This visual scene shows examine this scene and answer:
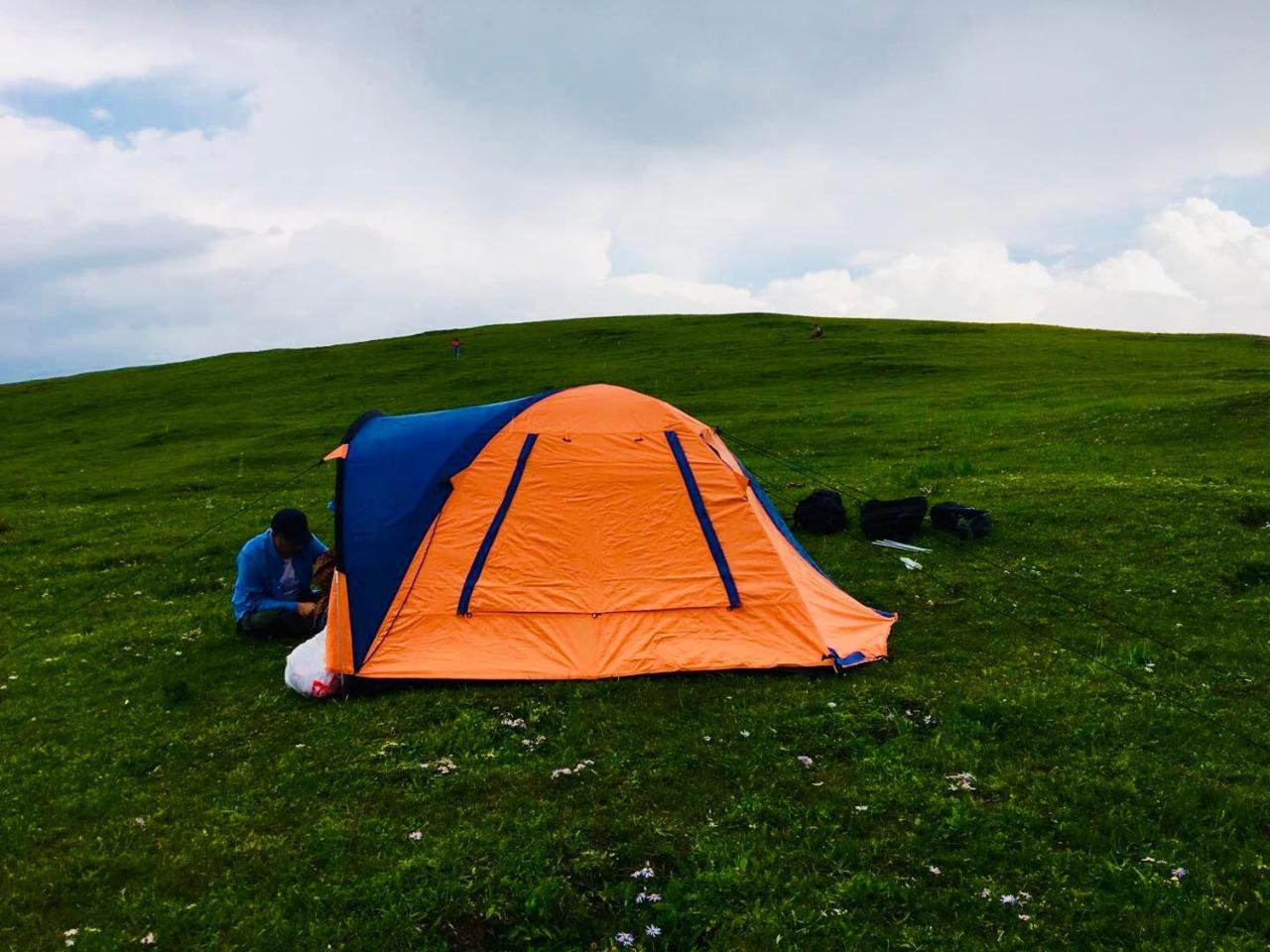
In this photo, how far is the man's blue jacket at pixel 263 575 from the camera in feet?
35.6

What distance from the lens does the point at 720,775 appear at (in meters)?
7.12

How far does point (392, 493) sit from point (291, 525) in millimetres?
1907

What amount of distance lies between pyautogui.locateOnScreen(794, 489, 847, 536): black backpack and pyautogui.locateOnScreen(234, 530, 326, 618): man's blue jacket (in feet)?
29.9

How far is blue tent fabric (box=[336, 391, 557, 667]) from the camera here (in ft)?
30.6

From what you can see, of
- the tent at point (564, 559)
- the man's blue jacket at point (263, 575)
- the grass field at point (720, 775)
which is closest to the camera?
the grass field at point (720, 775)

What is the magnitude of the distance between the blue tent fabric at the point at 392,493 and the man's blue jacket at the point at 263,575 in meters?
1.91

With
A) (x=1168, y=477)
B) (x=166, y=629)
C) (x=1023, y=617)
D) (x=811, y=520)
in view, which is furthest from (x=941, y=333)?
(x=166, y=629)

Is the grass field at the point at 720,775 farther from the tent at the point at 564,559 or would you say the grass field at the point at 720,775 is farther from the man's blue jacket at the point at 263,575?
the man's blue jacket at the point at 263,575

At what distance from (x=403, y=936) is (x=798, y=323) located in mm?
69667

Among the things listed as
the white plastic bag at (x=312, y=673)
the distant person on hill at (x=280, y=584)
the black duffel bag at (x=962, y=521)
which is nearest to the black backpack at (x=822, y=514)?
the black duffel bag at (x=962, y=521)

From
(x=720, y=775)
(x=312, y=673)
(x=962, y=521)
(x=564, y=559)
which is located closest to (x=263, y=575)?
(x=312, y=673)

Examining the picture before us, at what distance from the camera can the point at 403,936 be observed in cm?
527

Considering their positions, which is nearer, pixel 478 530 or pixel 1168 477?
pixel 478 530

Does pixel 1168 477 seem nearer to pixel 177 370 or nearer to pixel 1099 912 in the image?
pixel 1099 912
